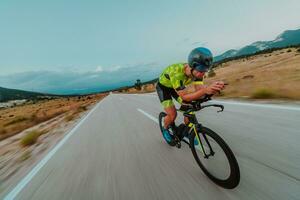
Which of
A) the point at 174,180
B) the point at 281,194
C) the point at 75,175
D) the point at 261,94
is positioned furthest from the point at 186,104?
the point at 261,94

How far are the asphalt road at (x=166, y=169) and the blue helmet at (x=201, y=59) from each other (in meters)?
1.62

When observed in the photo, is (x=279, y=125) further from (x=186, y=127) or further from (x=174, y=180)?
(x=174, y=180)

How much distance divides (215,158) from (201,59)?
1.42 m

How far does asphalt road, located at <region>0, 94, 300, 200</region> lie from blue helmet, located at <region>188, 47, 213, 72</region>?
1.62 meters

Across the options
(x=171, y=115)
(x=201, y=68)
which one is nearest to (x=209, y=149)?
(x=201, y=68)

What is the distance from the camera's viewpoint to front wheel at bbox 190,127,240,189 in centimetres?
293

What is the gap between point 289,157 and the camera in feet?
12.1

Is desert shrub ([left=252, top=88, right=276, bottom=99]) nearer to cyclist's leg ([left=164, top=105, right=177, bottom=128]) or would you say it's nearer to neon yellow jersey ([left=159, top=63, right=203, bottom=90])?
cyclist's leg ([left=164, top=105, right=177, bottom=128])

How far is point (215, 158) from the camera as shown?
11.1 feet

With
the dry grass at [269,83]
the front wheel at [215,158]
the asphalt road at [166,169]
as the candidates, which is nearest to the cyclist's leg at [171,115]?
the asphalt road at [166,169]

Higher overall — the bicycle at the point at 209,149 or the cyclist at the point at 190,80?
the cyclist at the point at 190,80

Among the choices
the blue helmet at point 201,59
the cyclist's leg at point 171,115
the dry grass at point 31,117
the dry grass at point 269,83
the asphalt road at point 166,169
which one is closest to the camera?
the asphalt road at point 166,169

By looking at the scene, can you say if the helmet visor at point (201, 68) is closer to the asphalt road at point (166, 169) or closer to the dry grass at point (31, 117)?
the asphalt road at point (166, 169)

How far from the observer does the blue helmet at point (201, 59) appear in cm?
337
